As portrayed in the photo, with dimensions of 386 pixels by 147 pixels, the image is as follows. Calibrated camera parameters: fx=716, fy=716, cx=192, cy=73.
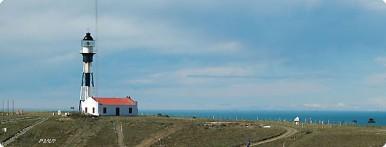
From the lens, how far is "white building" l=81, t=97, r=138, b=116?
93375mm

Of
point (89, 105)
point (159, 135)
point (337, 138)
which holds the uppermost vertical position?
point (89, 105)

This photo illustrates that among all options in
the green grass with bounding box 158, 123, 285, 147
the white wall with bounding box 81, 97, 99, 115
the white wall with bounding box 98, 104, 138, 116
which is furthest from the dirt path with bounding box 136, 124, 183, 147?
the white wall with bounding box 81, 97, 99, 115

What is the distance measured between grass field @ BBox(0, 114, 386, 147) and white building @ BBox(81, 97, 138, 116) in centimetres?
663

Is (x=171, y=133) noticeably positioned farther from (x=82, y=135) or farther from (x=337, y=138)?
(x=337, y=138)

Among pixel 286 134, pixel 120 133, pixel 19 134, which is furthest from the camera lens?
pixel 19 134

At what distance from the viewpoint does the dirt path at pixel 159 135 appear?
2704 inches

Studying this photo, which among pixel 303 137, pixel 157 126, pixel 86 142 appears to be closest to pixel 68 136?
pixel 86 142

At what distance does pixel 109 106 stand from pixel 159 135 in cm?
2241

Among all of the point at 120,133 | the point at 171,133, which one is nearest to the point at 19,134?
the point at 120,133

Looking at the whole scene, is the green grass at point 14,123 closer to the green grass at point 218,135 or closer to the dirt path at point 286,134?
the green grass at point 218,135

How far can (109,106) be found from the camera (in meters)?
94.1

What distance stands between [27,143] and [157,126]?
1445 centimetres

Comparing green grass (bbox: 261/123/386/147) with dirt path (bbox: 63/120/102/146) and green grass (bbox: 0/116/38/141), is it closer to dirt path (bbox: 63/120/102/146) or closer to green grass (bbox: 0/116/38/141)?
dirt path (bbox: 63/120/102/146)

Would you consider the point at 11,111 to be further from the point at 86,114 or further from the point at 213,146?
the point at 213,146
